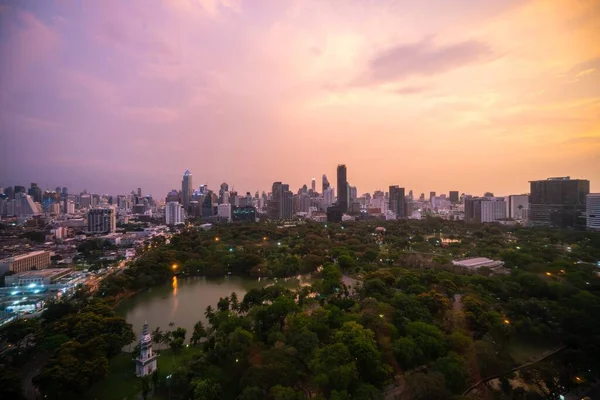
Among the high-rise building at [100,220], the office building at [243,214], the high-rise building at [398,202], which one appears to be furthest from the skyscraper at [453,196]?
the high-rise building at [100,220]

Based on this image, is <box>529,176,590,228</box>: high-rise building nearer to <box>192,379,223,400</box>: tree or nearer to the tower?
<box>192,379,223,400</box>: tree

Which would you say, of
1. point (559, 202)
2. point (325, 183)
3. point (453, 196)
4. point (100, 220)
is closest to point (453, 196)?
point (453, 196)

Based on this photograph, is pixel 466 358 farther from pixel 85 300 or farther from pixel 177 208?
pixel 177 208

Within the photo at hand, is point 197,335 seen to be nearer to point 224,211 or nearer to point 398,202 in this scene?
point 224,211

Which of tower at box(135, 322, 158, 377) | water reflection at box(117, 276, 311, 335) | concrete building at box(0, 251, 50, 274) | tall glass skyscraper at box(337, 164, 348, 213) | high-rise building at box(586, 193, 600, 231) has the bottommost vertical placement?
water reflection at box(117, 276, 311, 335)

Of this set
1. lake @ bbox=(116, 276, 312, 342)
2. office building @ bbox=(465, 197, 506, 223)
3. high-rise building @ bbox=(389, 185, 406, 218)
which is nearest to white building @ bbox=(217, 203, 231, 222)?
high-rise building @ bbox=(389, 185, 406, 218)

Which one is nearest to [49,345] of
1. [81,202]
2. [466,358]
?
[466,358]

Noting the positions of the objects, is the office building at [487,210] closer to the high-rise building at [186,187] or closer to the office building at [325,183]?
the office building at [325,183]
